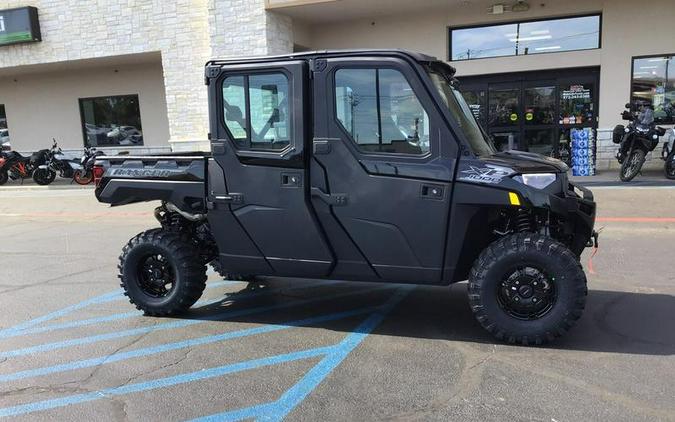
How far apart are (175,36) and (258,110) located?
1285 cm

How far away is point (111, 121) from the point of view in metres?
19.7

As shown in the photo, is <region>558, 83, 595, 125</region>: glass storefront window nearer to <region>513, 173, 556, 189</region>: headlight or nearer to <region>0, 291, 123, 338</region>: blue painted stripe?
<region>513, 173, 556, 189</region>: headlight

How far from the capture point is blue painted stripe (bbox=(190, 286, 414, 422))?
3270mm

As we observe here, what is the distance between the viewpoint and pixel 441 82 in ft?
14.4

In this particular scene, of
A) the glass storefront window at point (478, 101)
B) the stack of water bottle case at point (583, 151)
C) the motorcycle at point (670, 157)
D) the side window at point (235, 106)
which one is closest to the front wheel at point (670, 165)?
the motorcycle at point (670, 157)

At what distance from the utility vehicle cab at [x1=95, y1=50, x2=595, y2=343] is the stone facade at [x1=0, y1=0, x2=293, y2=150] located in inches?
419

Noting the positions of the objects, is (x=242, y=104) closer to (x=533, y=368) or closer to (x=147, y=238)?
(x=147, y=238)

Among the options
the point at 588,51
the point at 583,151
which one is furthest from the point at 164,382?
the point at 588,51

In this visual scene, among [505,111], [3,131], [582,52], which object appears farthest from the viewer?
[3,131]

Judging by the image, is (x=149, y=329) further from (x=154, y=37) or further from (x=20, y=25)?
(x=20, y=25)

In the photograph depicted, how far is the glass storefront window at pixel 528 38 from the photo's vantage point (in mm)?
14312

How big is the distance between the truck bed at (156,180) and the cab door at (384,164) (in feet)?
3.67

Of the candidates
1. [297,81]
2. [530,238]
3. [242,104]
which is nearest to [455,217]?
[530,238]

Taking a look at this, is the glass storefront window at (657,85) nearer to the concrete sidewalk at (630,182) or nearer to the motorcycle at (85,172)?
the concrete sidewalk at (630,182)
